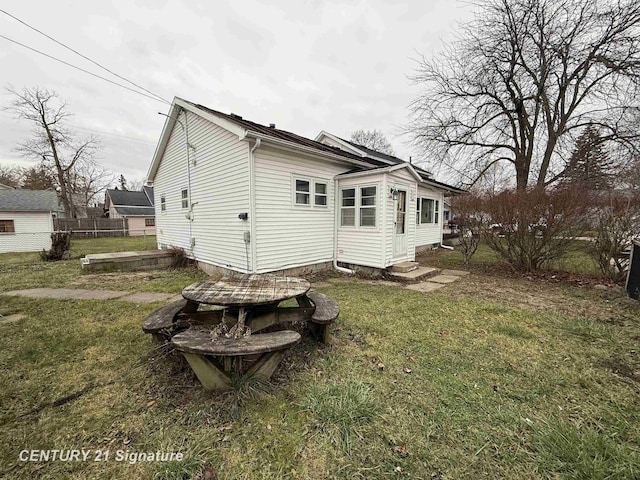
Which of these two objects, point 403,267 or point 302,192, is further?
point 403,267

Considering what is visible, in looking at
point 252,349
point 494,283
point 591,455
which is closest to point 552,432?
point 591,455

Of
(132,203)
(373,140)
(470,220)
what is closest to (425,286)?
(470,220)

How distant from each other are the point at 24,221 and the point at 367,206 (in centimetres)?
1965

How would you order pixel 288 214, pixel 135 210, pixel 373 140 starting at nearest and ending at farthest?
pixel 288 214 < pixel 135 210 < pixel 373 140

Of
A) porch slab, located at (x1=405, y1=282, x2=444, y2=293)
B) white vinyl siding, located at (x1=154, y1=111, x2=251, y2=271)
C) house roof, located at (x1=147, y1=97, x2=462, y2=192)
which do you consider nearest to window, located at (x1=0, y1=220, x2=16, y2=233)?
house roof, located at (x1=147, y1=97, x2=462, y2=192)

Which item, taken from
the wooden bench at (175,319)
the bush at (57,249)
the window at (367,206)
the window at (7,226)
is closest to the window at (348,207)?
the window at (367,206)

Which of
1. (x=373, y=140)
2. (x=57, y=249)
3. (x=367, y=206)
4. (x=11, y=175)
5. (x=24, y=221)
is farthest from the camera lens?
(x=11, y=175)

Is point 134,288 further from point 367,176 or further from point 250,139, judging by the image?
point 367,176

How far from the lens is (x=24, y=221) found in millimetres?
14648

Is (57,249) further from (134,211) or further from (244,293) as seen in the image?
(134,211)

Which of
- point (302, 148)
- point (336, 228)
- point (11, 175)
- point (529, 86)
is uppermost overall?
point (529, 86)

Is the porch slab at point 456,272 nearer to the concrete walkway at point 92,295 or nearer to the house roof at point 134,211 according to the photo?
the concrete walkway at point 92,295

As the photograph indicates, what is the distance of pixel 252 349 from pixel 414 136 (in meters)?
15.7

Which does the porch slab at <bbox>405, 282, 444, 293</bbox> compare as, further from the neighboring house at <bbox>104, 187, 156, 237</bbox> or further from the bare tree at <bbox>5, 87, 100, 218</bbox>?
the bare tree at <bbox>5, 87, 100, 218</bbox>
